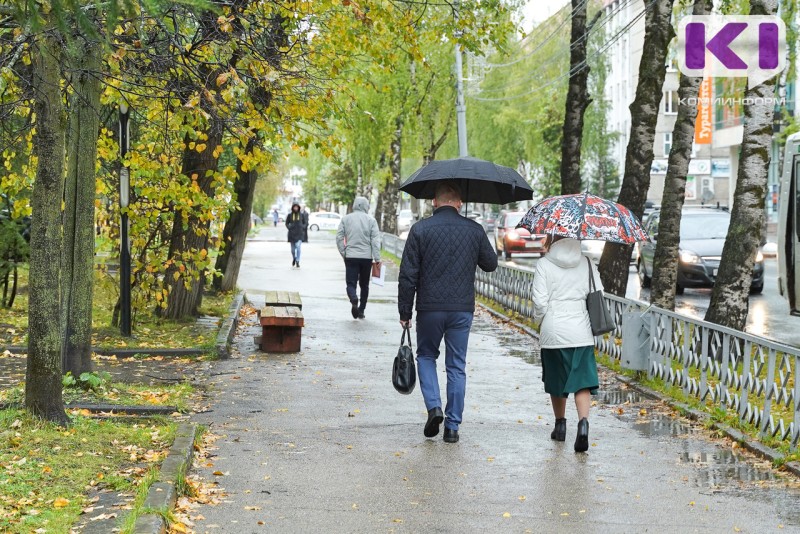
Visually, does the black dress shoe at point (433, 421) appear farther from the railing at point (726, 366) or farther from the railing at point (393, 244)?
the railing at point (393, 244)

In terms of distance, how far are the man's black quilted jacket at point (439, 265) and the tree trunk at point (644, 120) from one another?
7663mm

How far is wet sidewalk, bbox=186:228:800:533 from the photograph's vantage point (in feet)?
21.2

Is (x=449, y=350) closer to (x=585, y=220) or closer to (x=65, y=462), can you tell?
(x=585, y=220)

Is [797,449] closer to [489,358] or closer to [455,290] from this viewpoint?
[455,290]

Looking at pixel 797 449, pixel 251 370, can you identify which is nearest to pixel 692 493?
pixel 797 449

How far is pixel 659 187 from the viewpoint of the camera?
8038 centimetres

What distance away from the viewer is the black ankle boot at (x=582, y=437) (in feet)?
27.2

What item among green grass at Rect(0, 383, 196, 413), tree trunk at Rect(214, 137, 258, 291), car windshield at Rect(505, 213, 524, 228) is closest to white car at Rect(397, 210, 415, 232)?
car windshield at Rect(505, 213, 524, 228)

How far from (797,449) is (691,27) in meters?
18.5

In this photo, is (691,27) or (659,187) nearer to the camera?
(691,27)

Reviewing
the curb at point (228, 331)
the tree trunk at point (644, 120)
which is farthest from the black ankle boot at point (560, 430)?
the tree trunk at point (644, 120)

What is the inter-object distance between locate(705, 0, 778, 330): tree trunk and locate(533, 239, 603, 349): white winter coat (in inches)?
190

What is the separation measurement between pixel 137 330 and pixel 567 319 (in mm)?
7992

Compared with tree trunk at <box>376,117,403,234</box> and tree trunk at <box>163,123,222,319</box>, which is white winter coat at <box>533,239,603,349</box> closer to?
tree trunk at <box>163,123,222,319</box>
